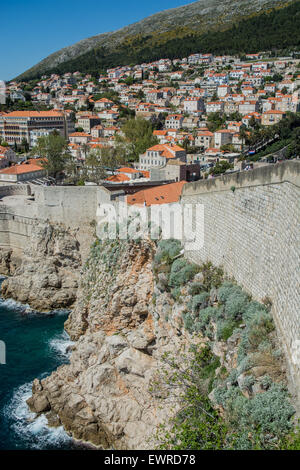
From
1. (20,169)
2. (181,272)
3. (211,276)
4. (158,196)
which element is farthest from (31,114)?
(211,276)

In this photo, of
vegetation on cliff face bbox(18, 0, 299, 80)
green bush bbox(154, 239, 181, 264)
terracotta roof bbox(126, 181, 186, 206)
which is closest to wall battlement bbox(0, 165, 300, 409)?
green bush bbox(154, 239, 181, 264)

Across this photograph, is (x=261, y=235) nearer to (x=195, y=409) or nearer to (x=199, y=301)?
(x=199, y=301)

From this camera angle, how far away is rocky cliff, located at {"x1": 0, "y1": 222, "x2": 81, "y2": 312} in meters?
24.8

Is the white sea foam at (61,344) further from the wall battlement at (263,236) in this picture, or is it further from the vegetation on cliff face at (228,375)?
the wall battlement at (263,236)

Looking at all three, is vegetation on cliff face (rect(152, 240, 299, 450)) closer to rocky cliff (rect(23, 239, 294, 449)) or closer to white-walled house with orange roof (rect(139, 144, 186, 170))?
rocky cliff (rect(23, 239, 294, 449))

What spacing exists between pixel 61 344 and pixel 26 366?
2296 millimetres

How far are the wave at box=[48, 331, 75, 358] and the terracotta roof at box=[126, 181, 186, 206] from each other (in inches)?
317

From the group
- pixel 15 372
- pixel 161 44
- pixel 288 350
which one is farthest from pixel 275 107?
pixel 161 44

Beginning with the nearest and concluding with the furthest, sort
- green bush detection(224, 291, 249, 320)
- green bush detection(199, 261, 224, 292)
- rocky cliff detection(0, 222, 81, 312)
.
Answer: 1. green bush detection(224, 291, 249, 320)
2. green bush detection(199, 261, 224, 292)
3. rocky cliff detection(0, 222, 81, 312)

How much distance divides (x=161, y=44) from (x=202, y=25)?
19.7 metres

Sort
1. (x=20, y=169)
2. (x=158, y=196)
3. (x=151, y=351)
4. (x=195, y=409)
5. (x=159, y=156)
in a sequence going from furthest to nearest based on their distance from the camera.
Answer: (x=159, y=156), (x=20, y=169), (x=158, y=196), (x=151, y=351), (x=195, y=409)

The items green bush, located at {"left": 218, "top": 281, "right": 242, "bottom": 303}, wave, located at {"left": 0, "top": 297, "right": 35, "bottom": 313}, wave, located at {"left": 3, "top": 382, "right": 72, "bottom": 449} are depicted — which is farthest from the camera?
wave, located at {"left": 0, "top": 297, "right": 35, "bottom": 313}

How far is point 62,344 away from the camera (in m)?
20.9

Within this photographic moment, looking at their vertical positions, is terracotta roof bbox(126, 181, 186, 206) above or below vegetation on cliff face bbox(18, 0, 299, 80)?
below
